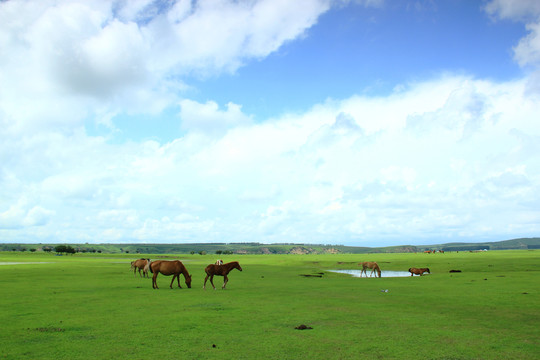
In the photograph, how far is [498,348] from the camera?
35.9 feet

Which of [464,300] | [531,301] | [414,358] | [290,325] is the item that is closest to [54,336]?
[290,325]

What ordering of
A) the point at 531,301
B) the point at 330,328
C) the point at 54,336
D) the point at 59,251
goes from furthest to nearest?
the point at 59,251 < the point at 531,301 < the point at 330,328 < the point at 54,336

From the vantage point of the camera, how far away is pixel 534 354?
10.4 m

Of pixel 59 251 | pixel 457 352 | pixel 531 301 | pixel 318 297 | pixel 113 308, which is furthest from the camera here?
pixel 59 251

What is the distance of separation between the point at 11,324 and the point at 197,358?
9002 millimetres

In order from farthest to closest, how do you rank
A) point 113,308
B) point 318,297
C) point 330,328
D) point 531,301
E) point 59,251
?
point 59,251
point 318,297
point 531,301
point 113,308
point 330,328

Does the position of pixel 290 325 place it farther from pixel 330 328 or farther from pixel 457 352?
pixel 457 352

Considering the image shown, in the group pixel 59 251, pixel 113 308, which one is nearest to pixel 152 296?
pixel 113 308

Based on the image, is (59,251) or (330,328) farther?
(59,251)

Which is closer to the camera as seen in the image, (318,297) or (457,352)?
(457,352)

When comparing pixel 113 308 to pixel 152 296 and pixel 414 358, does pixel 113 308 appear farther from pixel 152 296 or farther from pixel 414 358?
pixel 414 358

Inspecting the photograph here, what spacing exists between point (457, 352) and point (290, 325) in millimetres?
5845

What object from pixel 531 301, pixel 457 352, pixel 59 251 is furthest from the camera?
pixel 59 251

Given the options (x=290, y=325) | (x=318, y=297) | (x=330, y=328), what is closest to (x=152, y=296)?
(x=318, y=297)
